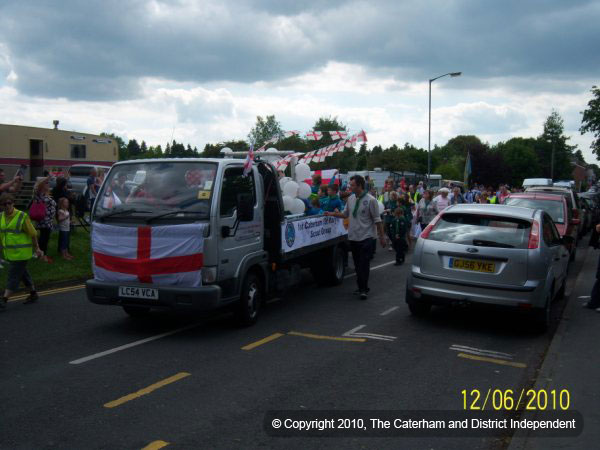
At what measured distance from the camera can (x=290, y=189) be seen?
10.9 meters

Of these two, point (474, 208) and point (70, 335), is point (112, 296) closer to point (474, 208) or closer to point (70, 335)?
point (70, 335)

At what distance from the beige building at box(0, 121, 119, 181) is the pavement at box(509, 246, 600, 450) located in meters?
22.0

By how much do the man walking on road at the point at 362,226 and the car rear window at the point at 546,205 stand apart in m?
6.52

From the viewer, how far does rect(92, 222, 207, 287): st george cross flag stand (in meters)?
6.92

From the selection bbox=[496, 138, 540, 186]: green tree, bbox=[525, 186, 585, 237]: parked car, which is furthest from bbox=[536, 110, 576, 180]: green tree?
bbox=[525, 186, 585, 237]: parked car

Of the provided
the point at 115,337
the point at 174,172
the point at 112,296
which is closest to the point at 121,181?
the point at 174,172

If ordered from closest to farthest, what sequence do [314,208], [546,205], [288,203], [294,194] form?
[288,203], [294,194], [314,208], [546,205]

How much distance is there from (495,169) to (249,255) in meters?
81.3

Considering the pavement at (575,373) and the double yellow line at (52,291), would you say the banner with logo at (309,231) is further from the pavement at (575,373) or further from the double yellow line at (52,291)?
the double yellow line at (52,291)

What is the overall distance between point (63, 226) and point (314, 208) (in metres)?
5.88

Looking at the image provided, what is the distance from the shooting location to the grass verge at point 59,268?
1122cm

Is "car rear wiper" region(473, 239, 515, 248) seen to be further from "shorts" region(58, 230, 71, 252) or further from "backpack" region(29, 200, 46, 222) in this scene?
"shorts" region(58, 230, 71, 252)

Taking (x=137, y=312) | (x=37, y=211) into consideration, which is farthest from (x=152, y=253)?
(x=37, y=211)

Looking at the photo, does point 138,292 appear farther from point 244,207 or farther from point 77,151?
point 77,151
